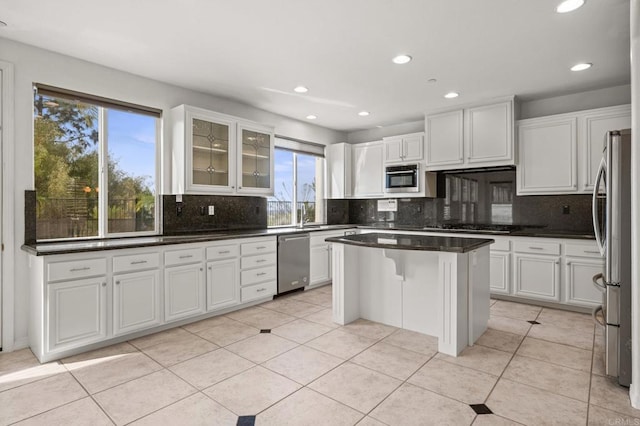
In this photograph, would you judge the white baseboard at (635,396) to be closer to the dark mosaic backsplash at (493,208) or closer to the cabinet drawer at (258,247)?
the dark mosaic backsplash at (493,208)

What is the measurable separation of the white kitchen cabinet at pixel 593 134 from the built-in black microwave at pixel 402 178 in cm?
200

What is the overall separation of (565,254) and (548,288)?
44cm

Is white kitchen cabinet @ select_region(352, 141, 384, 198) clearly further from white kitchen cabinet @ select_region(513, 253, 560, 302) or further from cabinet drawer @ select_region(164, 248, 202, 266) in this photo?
cabinet drawer @ select_region(164, 248, 202, 266)

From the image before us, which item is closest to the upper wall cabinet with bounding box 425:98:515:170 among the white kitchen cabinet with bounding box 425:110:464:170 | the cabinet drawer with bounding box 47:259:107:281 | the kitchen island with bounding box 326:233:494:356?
the white kitchen cabinet with bounding box 425:110:464:170

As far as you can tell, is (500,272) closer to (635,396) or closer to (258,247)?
(635,396)

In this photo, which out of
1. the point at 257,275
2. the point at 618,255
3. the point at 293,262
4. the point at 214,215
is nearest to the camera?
the point at 618,255

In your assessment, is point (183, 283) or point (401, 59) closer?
point (401, 59)

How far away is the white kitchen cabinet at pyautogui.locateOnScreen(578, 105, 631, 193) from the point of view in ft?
12.5

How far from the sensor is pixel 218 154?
4.14 m

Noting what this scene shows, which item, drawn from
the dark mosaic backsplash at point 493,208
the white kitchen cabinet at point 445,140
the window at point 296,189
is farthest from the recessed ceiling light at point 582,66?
the window at point 296,189

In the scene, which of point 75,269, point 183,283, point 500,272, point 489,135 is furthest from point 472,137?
point 75,269

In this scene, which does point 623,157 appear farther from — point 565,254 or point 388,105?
point 388,105

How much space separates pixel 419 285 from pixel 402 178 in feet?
8.20

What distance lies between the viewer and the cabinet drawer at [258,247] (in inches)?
159
